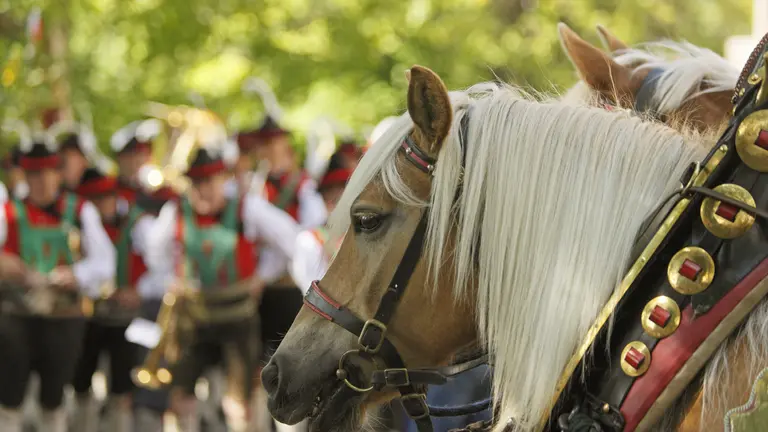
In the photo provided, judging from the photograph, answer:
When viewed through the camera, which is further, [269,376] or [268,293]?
[268,293]

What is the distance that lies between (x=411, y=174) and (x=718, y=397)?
0.91 m

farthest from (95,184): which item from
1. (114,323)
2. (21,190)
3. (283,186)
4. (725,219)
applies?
(725,219)

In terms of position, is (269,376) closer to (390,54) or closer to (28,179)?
(28,179)

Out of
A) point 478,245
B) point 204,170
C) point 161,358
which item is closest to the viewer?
point 478,245

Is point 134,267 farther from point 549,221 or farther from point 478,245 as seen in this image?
point 549,221

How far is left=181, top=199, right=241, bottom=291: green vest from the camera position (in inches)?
332

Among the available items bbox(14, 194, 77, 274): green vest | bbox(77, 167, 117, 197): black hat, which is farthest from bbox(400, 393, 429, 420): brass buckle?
bbox(77, 167, 117, 197): black hat

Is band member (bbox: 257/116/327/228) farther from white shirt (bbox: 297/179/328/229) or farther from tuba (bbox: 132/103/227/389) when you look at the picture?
tuba (bbox: 132/103/227/389)

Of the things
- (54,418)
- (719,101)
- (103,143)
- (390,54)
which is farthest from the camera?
(103,143)

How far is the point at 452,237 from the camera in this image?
252 centimetres

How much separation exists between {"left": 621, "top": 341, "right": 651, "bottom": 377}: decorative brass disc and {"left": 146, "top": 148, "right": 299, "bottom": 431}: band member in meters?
6.27

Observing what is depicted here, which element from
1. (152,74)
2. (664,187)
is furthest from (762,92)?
(152,74)

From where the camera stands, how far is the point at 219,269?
27.7 ft

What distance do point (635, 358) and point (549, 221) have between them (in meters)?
0.39
